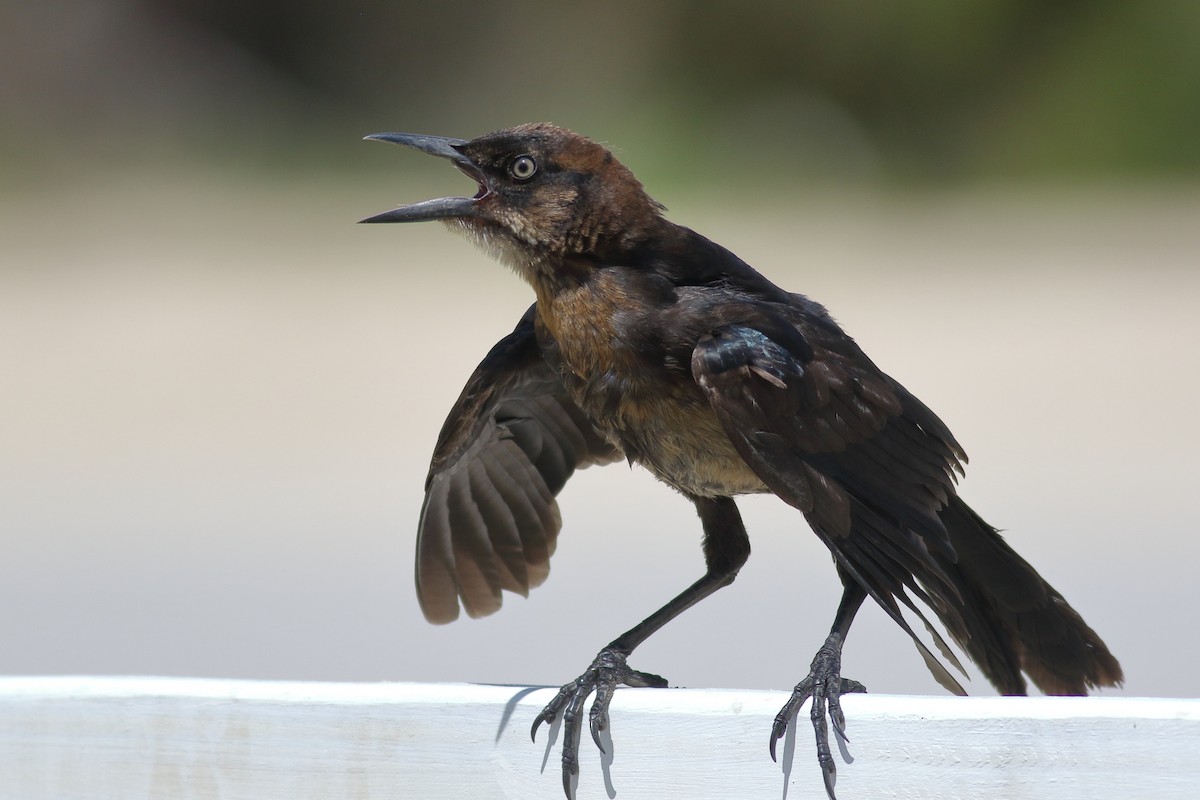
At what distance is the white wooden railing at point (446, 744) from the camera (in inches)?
86.0

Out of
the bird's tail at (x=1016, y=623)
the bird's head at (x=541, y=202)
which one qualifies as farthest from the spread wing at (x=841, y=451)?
the bird's head at (x=541, y=202)

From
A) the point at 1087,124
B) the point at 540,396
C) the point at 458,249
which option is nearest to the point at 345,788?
the point at 540,396

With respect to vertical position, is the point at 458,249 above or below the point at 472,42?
below

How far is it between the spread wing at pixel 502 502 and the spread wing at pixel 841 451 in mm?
802

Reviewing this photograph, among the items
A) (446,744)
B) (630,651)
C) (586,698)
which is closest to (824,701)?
(586,698)

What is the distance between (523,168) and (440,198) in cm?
20

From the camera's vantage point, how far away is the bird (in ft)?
9.56

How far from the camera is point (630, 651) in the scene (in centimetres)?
318

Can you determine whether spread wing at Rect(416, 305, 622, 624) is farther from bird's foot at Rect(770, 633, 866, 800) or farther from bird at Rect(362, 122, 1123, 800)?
bird's foot at Rect(770, 633, 866, 800)

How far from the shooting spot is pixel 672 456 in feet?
10.4

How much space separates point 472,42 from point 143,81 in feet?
15.0

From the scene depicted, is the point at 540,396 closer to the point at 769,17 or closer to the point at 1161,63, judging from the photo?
the point at 1161,63

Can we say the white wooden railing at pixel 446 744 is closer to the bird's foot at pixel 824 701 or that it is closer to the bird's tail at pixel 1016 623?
the bird's foot at pixel 824 701

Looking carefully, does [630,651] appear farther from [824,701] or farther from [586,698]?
[824,701]
